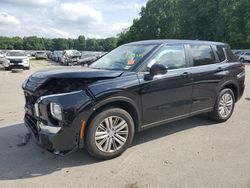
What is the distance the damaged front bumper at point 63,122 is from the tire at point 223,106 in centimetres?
309

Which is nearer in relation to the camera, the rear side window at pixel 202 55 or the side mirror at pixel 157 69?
the side mirror at pixel 157 69

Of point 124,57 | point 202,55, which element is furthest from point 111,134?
point 202,55

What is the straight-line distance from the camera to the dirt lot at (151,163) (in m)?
3.51

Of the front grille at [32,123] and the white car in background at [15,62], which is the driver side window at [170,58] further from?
the white car in background at [15,62]

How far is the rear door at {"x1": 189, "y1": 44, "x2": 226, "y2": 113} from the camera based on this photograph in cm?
520

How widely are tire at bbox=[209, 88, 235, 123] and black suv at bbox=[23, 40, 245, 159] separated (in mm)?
99

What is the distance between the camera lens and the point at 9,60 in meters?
20.3

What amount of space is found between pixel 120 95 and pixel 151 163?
3.58 feet

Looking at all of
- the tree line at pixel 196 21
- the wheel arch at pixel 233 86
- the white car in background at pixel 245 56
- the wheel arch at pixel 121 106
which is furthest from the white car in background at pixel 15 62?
the tree line at pixel 196 21

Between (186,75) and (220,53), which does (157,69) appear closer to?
(186,75)

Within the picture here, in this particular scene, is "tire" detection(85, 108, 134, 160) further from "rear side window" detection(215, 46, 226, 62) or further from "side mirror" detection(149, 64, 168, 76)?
"rear side window" detection(215, 46, 226, 62)

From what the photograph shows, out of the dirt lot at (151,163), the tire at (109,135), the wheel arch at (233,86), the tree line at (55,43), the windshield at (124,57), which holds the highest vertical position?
the tree line at (55,43)

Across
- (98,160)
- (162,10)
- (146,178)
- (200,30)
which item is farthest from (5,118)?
(162,10)

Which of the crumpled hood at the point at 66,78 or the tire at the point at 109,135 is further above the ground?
the crumpled hood at the point at 66,78
